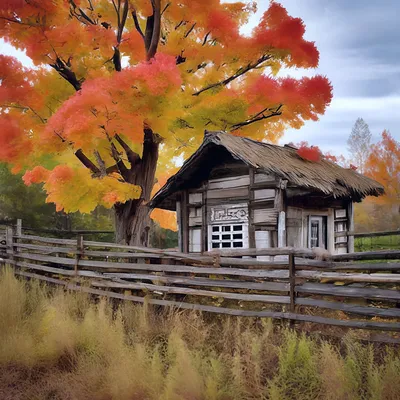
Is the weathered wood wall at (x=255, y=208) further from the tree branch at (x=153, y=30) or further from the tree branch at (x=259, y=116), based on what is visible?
the tree branch at (x=153, y=30)

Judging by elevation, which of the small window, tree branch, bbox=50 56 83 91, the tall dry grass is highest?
tree branch, bbox=50 56 83 91

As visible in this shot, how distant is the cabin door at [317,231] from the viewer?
13.1m

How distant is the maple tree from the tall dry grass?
18.4 feet

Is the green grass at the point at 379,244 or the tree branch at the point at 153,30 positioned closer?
the tree branch at the point at 153,30

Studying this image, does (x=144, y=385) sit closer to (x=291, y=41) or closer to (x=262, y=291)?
(x=262, y=291)

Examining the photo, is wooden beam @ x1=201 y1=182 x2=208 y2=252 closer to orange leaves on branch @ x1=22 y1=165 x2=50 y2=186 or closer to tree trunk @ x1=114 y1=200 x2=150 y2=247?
tree trunk @ x1=114 y1=200 x2=150 y2=247

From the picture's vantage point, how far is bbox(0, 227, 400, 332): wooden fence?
638 cm

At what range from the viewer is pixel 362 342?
6.11m

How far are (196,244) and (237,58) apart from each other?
596cm

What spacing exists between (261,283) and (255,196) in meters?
4.43

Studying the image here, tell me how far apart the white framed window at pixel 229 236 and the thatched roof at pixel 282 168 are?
164 centimetres

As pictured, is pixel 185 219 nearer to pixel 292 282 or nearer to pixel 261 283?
pixel 261 283

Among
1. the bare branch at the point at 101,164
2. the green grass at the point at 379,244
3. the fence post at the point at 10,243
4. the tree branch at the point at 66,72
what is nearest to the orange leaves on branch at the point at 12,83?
the tree branch at the point at 66,72

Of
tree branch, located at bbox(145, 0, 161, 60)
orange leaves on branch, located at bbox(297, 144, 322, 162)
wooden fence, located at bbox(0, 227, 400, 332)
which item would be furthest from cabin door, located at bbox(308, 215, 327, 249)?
tree branch, located at bbox(145, 0, 161, 60)
